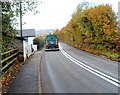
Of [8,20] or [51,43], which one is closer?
[8,20]

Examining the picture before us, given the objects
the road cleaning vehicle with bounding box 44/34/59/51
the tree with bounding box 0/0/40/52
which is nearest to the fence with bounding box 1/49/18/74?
the tree with bounding box 0/0/40/52

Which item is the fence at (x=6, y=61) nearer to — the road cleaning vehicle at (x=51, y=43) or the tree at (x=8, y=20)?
the tree at (x=8, y=20)

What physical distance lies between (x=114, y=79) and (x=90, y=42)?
19673mm

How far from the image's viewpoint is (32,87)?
6.94 m

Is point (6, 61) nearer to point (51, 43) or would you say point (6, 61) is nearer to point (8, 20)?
point (8, 20)

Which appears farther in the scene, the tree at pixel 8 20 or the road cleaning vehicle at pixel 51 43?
the road cleaning vehicle at pixel 51 43

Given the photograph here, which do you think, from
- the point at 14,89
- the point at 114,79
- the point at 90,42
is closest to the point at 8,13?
the point at 14,89

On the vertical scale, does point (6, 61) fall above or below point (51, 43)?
below

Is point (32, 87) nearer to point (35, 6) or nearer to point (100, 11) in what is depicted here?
point (35, 6)

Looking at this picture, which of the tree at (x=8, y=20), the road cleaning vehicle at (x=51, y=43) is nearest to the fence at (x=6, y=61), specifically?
the tree at (x=8, y=20)

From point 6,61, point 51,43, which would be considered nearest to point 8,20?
point 6,61

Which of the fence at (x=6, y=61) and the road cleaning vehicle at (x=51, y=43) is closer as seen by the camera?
the fence at (x=6, y=61)

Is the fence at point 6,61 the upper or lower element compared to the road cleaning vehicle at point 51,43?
lower

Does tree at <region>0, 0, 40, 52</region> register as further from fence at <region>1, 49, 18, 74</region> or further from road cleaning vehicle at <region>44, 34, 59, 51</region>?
road cleaning vehicle at <region>44, 34, 59, 51</region>
